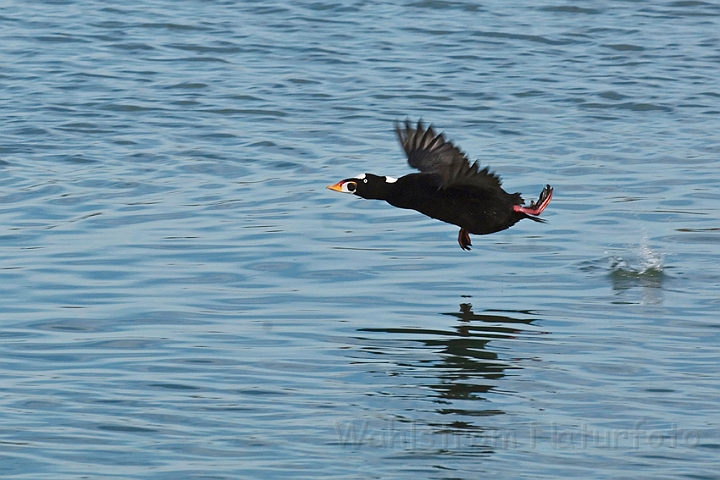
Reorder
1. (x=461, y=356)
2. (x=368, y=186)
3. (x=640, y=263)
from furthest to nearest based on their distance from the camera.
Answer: (x=640, y=263) → (x=368, y=186) → (x=461, y=356)

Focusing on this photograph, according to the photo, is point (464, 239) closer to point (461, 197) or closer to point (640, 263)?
point (461, 197)

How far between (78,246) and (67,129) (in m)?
4.27

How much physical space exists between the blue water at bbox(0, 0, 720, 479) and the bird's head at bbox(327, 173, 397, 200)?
0.62m

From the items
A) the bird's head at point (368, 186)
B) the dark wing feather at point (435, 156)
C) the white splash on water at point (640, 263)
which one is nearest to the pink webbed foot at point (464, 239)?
the dark wing feather at point (435, 156)

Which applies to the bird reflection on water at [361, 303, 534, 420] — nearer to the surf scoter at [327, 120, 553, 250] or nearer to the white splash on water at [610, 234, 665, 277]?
the surf scoter at [327, 120, 553, 250]

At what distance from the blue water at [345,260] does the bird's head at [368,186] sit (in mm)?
625

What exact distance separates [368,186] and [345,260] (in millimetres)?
919

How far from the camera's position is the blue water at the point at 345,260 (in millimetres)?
6258

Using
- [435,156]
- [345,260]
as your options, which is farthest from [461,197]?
[345,260]

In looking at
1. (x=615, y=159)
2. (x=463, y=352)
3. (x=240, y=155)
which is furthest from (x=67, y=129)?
(x=463, y=352)

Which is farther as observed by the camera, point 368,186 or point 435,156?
point 435,156

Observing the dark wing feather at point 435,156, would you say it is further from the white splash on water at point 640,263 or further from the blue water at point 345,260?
the white splash on water at point 640,263

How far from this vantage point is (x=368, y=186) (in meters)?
8.92

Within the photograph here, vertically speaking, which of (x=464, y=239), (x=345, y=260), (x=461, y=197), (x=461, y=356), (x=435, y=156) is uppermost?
(x=435, y=156)
